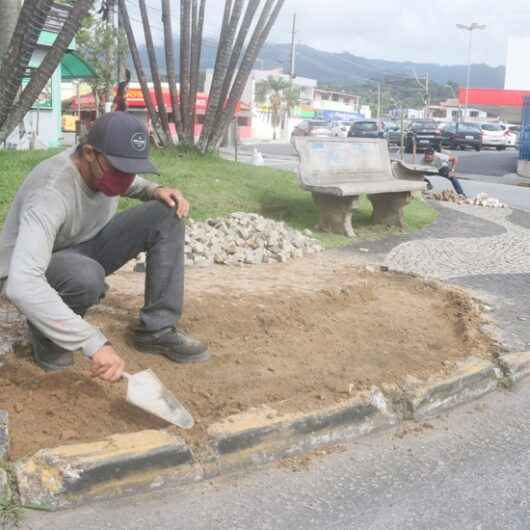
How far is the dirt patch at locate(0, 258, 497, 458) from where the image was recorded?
321 centimetres

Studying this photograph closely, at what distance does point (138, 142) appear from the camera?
3078mm

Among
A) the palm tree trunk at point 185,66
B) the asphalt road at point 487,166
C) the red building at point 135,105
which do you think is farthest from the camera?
the red building at point 135,105

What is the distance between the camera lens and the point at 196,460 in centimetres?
296

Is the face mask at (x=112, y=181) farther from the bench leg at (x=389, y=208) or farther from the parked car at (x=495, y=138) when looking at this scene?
the parked car at (x=495, y=138)

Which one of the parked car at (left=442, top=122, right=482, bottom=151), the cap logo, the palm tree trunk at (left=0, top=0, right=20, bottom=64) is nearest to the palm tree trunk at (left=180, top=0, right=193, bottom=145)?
the palm tree trunk at (left=0, top=0, right=20, bottom=64)

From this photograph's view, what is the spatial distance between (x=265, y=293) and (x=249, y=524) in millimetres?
2832

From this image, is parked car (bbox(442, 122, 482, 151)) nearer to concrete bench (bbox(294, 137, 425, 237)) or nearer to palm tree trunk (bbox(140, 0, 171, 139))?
palm tree trunk (bbox(140, 0, 171, 139))

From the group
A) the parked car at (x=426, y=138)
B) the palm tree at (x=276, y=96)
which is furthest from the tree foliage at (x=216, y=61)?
the palm tree at (x=276, y=96)

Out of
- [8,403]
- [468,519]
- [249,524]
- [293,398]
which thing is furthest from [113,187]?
[468,519]

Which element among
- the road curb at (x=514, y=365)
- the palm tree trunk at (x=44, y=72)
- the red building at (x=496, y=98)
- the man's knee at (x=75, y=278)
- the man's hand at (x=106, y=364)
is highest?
the red building at (x=496, y=98)

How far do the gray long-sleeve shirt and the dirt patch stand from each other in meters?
0.52

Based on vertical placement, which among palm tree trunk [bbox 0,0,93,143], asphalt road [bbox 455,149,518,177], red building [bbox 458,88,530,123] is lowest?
asphalt road [bbox 455,149,518,177]

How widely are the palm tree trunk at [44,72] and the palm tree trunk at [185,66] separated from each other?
7.61 m

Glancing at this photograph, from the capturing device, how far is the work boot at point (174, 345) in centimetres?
387
